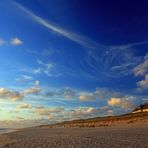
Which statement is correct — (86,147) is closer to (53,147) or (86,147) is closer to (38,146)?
(53,147)

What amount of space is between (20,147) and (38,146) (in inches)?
70.7

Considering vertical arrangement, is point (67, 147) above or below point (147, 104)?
below

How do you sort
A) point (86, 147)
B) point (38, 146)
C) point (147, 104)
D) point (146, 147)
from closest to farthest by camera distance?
point (146, 147) → point (86, 147) → point (38, 146) → point (147, 104)

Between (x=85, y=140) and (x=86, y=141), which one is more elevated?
(x=85, y=140)

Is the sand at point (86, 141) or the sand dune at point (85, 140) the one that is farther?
the sand dune at point (85, 140)

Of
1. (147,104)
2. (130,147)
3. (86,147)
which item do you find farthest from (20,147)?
(147,104)

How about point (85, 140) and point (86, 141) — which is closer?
point (86, 141)

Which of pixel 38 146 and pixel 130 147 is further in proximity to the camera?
pixel 38 146

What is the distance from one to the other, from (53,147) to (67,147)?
144 cm

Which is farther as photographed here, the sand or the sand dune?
the sand dune

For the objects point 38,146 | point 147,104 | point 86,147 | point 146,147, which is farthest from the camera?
point 147,104

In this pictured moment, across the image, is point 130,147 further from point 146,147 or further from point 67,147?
point 67,147

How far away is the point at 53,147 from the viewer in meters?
27.1

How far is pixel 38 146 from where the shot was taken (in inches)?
1126
